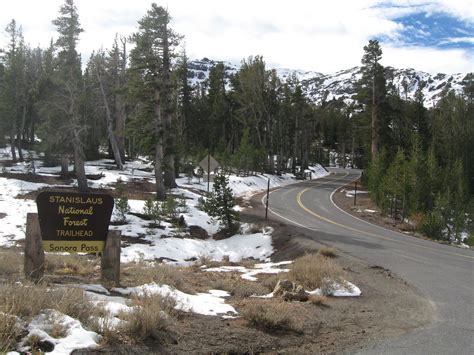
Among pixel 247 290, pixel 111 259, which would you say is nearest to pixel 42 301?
pixel 111 259

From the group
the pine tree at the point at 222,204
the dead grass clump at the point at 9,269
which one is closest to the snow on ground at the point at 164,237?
the pine tree at the point at 222,204

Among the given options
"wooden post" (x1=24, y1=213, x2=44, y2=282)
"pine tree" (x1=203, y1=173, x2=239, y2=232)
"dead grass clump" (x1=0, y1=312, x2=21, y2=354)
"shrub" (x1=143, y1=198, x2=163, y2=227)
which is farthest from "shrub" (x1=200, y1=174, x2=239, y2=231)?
"dead grass clump" (x1=0, y1=312, x2=21, y2=354)

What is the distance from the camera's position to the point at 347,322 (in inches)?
310

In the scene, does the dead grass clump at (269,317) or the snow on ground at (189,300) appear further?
the snow on ground at (189,300)

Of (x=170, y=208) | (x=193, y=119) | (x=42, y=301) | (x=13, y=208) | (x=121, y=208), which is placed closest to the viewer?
(x=42, y=301)

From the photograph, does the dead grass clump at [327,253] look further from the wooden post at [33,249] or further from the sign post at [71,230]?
the wooden post at [33,249]

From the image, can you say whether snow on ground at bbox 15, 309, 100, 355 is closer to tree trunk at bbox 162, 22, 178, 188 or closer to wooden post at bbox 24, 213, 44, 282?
wooden post at bbox 24, 213, 44, 282

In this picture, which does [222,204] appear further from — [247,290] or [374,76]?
[374,76]

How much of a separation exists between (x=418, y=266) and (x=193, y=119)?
5623cm

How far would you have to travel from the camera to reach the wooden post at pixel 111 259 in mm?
8477

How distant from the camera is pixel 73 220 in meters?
8.54

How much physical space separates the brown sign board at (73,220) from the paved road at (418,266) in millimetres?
5101

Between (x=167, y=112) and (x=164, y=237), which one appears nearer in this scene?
(x=164, y=237)

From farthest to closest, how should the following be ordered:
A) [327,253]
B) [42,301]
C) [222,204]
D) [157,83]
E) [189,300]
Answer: [157,83] → [222,204] → [327,253] → [189,300] → [42,301]
